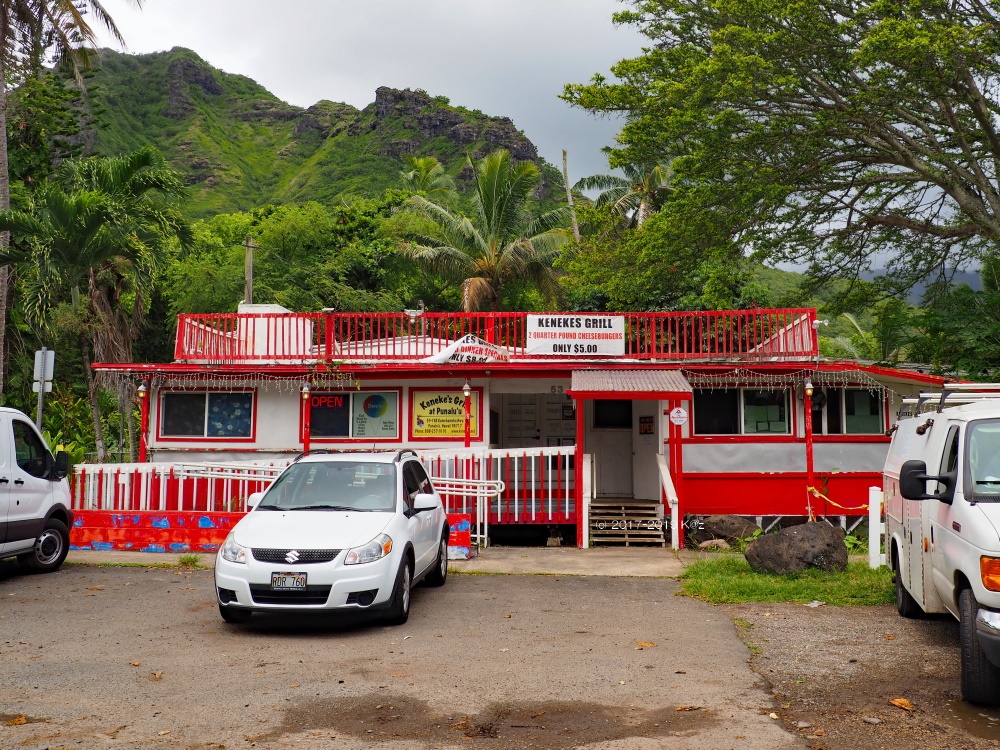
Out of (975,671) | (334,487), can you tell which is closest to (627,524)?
(334,487)

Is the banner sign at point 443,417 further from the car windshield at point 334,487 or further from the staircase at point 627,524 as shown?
the car windshield at point 334,487

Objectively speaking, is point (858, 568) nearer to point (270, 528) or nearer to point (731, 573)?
point (731, 573)

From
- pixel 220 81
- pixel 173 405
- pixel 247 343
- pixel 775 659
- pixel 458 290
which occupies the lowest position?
pixel 775 659

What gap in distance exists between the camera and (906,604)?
8.18 meters

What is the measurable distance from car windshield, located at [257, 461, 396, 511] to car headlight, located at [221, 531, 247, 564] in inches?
33.1

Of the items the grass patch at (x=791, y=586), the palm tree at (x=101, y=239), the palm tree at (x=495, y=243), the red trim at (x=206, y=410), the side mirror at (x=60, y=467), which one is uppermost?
the palm tree at (x=495, y=243)

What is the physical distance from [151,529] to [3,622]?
4737 mm

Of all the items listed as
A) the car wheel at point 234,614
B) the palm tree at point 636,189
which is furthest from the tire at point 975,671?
the palm tree at point 636,189

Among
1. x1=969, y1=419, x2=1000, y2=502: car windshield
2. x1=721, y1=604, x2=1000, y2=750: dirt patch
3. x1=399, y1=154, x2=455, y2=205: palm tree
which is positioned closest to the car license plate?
x1=721, y1=604, x2=1000, y2=750: dirt patch

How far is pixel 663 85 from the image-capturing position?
17.2 m

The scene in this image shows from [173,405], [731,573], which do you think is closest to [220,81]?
[173,405]

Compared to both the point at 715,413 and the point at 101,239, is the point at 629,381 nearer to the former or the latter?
the point at 715,413

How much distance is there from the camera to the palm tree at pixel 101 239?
16.3 metres

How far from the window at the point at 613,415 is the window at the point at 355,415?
4477mm
